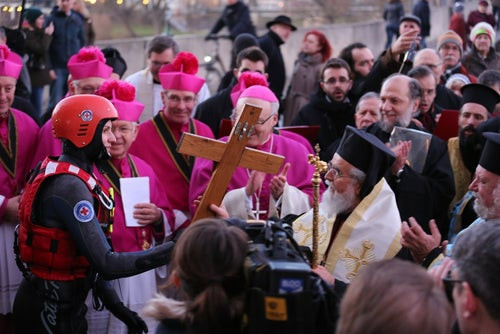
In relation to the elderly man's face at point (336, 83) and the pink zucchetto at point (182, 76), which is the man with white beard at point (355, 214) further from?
the elderly man's face at point (336, 83)

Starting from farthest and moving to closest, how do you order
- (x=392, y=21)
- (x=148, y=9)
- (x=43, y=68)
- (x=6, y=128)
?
1. (x=148, y=9)
2. (x=392, y=21)
3. (x=43, y=68)
4. (x=6, y=128)

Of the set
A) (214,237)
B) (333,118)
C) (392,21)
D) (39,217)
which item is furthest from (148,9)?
(214,237)

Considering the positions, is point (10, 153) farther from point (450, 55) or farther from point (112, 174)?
point (450, 55)

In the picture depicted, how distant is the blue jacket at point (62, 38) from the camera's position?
13258 millimetres

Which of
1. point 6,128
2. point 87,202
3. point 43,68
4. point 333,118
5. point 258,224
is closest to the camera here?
point 258,224

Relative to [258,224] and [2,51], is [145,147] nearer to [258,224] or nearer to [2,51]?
[2,51]

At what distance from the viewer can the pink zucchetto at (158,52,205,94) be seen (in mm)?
6930

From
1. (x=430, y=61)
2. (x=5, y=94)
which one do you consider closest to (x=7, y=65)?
(x=5, y=94)

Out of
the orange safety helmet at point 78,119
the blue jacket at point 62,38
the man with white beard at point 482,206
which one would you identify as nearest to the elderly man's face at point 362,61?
the blue jacket at point 62,38

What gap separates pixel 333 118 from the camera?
867 cm

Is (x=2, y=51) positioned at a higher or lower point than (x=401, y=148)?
higher

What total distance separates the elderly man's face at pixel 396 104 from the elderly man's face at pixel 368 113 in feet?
1.41

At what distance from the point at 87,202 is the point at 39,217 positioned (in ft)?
0.94

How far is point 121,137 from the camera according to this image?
240 inches
